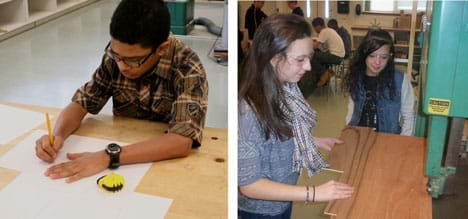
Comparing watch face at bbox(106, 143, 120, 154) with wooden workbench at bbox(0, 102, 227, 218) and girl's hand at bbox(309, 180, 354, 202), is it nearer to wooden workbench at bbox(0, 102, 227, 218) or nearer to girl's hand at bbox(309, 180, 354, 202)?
wooden workbench at bbox(0, 102, 227, 218)

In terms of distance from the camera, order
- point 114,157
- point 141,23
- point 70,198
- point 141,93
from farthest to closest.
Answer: point 141,93 < point 141,23 < point 114,157 < point 70,198

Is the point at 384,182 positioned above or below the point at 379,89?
below

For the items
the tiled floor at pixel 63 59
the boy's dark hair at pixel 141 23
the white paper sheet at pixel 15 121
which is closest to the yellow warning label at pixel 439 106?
the boy's dark hair at pixel 141 23

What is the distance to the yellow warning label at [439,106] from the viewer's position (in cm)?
61

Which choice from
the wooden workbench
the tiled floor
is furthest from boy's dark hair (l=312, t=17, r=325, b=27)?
the tiled floor

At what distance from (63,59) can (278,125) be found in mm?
2764

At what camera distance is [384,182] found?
724 mm

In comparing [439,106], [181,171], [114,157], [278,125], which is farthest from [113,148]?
[439,106]

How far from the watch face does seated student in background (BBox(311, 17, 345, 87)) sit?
551 mm

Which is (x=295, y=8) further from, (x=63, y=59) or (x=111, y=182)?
(x=63, y=59)

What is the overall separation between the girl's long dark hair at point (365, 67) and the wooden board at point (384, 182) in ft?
0.23

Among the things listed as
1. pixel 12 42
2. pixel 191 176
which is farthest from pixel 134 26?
pixel 12 42

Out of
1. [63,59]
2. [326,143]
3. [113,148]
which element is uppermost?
[326,143]

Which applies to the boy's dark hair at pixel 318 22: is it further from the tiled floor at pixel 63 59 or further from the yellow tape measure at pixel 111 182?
the tiled floor at pixel 63 59
